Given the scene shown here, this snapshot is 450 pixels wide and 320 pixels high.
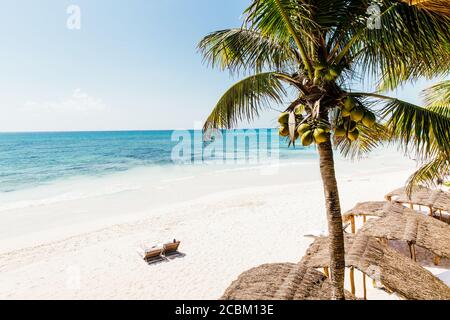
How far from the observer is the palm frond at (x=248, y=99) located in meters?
3.12

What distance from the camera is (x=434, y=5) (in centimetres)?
195

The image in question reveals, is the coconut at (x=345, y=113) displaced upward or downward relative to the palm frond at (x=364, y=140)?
upward

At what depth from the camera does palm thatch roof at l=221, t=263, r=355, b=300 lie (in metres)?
3.22

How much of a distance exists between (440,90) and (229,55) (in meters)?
4.62

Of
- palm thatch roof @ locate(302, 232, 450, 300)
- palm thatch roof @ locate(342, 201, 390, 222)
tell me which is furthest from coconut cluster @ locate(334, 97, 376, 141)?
palm thatch roof @ locate(342, 201, 390, 222)

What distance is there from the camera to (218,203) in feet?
45.7

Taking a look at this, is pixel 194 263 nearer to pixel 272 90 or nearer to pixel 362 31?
pixel 272 90

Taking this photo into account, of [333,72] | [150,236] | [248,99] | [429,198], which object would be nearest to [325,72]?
→ [333,72]

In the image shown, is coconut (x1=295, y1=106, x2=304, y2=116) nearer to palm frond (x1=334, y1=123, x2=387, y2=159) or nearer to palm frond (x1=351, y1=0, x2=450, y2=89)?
palm frond (x1=351, y1=0, x2=450, y2=89)

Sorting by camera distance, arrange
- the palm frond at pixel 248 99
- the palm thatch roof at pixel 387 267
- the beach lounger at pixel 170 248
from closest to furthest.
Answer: the palm frond at pixel 248 99 < the palm thatch roof at pixel 387 267 < the beach lounger at pixel 170 248

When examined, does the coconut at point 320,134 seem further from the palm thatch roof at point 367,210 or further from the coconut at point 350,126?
the palm thatch roof at point 367,210

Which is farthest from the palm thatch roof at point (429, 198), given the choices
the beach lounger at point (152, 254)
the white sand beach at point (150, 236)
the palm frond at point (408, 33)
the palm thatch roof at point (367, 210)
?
the beach lounger at point (152, 254)

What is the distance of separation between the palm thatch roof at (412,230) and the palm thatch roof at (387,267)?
0.88 metres
